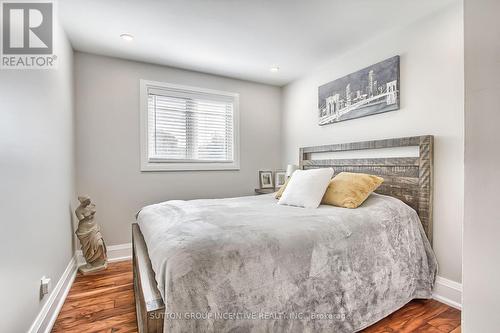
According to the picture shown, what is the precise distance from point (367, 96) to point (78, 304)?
3273 mm

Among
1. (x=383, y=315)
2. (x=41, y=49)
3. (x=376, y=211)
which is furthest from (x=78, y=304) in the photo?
(x=376, y=211)

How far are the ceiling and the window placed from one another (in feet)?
1.44

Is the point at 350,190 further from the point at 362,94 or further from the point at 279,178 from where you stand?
the point at 279,178

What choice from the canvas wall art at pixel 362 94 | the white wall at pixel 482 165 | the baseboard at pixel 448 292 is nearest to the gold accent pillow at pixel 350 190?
the canvas wall art at pixel 362 94

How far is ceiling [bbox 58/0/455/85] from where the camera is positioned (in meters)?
2.00

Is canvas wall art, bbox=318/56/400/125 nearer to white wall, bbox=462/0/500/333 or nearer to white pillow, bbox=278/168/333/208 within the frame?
white pillow, bbox=278/168/333/208

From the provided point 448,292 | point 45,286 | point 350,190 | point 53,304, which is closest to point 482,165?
point 350,190

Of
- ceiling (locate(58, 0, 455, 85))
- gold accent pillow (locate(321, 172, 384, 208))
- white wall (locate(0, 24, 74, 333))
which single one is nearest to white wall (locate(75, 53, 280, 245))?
ceiling (locate(58, 0, 455, 85))

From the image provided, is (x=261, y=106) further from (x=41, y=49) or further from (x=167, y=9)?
(x=41, y=49)

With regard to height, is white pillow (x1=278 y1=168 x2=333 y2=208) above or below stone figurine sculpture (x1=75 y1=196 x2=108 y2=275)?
above

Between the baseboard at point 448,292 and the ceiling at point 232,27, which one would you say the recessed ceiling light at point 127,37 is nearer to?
the ceiling at point 232,27

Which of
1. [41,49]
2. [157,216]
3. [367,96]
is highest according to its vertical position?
[41,49]

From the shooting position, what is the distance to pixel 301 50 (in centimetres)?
280

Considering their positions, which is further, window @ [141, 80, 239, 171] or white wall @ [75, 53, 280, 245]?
window @ [141, 80, 239, 171]
